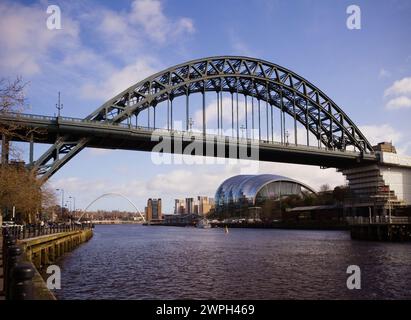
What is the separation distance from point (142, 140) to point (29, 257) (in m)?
39.1

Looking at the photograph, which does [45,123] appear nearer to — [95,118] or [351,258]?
[95,118]

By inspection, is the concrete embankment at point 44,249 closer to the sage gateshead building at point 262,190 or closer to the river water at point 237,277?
the river water at point 237,277

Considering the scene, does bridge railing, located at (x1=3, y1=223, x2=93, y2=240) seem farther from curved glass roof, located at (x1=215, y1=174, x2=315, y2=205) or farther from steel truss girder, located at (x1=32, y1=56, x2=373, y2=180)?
curved glass roof, located at (x1=215, y1=174, x2=315, y2=205)

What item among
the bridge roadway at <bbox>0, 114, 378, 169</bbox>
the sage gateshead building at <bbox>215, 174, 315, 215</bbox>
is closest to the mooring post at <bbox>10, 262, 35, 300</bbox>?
the bridge roadway at <bbox>0, 114, 378, 169</bbox>

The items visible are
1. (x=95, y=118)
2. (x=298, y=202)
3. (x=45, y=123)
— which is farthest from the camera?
(x=298, y=202)

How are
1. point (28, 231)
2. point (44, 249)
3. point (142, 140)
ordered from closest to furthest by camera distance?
point (44, 249)
point (28, 231)
point (142, 140)

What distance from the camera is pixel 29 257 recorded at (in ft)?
77.0

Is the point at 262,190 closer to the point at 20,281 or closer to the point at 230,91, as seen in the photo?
the point at 230,91

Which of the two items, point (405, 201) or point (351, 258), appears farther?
point (405, 201)

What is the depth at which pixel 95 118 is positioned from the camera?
58781 millimetres

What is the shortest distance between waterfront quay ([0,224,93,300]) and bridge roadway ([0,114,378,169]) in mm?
9693

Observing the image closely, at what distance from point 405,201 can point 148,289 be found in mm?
71507

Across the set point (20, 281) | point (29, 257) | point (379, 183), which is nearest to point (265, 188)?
point (379, 183)
